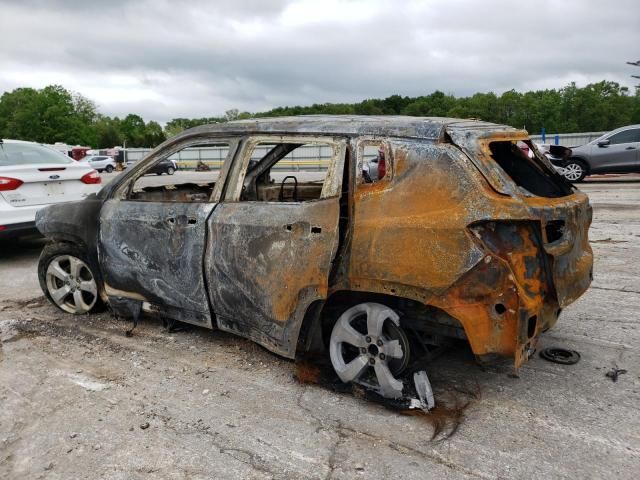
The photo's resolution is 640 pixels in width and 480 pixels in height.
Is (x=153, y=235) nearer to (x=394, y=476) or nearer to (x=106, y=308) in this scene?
(x=106, y=308)

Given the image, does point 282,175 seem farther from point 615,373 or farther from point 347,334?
point 615,373

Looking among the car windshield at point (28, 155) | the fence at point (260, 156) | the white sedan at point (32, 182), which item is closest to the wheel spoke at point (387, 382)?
the fence at point (260, 156)

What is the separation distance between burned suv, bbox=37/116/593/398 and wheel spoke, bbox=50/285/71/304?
28.9 inches

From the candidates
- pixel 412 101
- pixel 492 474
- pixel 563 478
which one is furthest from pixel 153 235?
pixel 412 101

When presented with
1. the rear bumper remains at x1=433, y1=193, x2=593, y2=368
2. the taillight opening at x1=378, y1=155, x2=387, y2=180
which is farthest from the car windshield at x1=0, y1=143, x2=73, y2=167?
the rear bumper remains at x1=433, y1=193, x2=593, y2=368

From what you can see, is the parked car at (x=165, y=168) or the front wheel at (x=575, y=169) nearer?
the parked car at (x=165, y=168)

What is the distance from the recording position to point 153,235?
4.06m

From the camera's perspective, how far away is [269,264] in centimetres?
348

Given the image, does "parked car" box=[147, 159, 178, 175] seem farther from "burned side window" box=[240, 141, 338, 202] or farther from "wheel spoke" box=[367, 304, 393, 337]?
"wheel spoke" box=[367, 304, 393, 337]

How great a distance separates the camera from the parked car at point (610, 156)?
14320mm

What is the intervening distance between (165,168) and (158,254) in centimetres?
170

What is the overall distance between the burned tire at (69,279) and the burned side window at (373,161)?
2.69 meters

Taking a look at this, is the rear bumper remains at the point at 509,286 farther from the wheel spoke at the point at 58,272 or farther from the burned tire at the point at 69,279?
the wheel spoke at the point at 58,272

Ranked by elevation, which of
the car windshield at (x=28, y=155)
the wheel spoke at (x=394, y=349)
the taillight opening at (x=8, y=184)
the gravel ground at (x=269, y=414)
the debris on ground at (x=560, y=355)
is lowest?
the gravel ground at (x=269, y=414)
